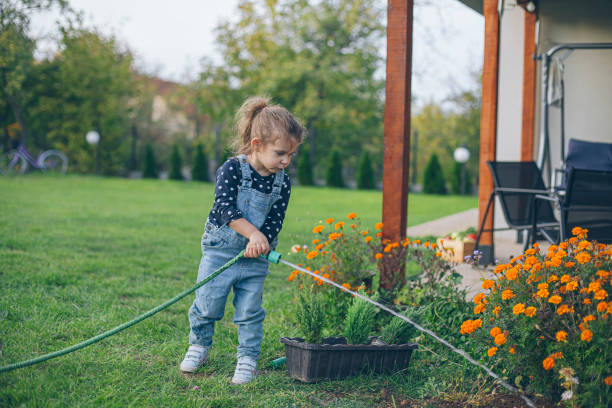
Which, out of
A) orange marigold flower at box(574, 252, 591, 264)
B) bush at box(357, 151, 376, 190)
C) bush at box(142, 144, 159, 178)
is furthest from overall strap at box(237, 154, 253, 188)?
bush at box(142, 144, 159, 178)

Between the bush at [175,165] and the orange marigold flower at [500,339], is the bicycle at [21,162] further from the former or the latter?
the orange marigold flower at [500,339]

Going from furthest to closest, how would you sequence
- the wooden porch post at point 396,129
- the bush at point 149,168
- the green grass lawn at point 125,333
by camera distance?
1. the bush at point 149,168
2. the wooden porch post at point 396,129
3. the green grass lawn at point 125,333

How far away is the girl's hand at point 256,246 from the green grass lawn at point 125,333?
0.56 m

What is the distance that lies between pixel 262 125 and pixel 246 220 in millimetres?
425

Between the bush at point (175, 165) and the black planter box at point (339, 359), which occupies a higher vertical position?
the bush at point (175, 165)

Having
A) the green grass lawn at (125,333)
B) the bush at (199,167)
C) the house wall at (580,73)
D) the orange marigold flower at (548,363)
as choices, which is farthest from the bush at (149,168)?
the orange marigold flower at (548,363)

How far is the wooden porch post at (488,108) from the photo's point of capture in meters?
4.53

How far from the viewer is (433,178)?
16.6m

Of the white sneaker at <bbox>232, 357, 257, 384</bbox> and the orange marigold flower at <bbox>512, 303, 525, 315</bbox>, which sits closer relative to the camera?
Answer: the orange marigold flower at <bbox>512, 303, 525, 315</bbox>

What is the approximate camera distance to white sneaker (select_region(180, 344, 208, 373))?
2.38 meters

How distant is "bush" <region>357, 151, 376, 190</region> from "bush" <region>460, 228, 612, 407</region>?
15.2m

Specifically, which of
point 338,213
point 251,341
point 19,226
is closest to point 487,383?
point 251,341

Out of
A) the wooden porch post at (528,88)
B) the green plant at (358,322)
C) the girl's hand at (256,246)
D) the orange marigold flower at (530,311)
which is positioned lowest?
the green plant at (358,322)

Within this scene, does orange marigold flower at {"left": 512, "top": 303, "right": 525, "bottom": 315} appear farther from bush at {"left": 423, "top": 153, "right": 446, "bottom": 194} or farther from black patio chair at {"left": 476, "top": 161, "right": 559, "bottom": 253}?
bush at {"left": 423, "top": 153, "right": 446, "bottom": 194}
